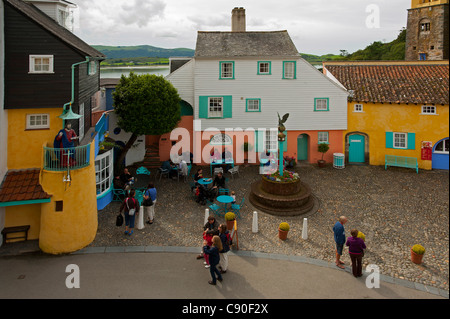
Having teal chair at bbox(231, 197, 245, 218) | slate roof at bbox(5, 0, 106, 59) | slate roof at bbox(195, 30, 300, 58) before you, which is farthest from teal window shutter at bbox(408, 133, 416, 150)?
slate roof at bbox(5, 0, 106, 59)

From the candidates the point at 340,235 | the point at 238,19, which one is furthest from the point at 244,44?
the point at 340,235

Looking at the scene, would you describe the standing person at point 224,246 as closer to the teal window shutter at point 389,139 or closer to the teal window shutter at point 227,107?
the teal window shutter at point 227,107

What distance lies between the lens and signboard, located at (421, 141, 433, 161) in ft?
69.7

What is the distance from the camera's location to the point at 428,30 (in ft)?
156

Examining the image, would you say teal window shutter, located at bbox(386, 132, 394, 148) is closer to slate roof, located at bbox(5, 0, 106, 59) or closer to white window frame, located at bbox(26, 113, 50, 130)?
slate roof, located at bbox(5, 0, 106, 59)

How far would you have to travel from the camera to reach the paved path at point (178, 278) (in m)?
9.41

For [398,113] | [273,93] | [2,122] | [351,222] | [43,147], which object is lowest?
[351,222]

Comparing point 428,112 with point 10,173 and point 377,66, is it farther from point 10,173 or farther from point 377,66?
point 10,173

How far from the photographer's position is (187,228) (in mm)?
13695

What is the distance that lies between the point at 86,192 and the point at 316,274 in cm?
928

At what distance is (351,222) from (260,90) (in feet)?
39.9

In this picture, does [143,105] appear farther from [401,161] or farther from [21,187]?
[401,161]

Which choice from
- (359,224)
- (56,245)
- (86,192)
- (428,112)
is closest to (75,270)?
(56,245)

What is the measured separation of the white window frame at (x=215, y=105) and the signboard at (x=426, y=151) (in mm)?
14370
